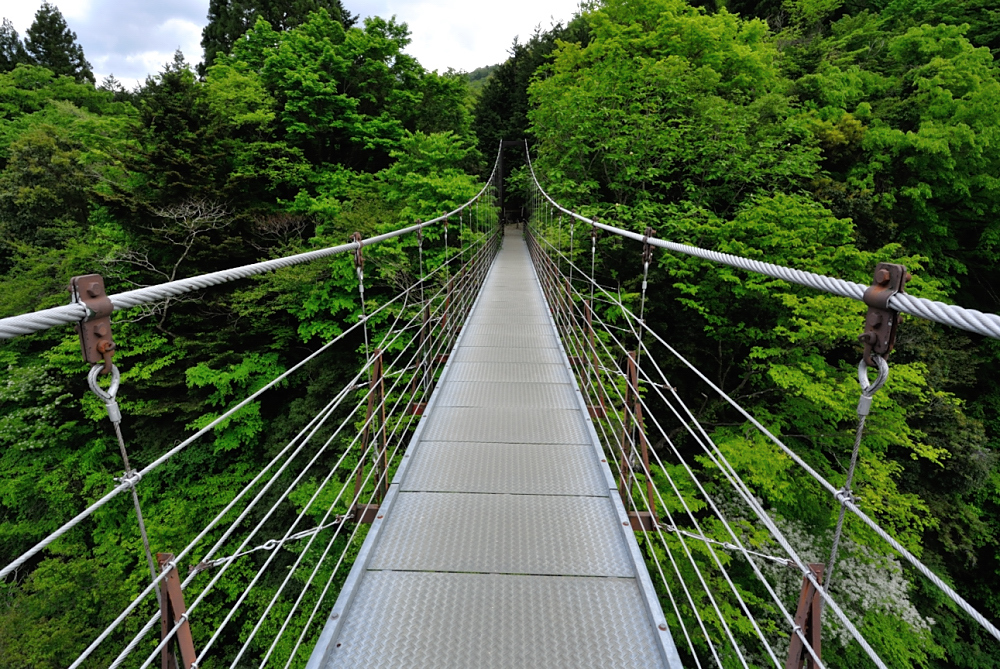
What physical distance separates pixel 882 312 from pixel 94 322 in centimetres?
140

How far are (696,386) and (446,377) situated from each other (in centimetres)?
753

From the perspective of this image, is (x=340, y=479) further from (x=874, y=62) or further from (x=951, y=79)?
(x=874, y=62)

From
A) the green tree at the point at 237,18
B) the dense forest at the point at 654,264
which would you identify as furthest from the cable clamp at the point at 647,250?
the green tree at the point at 237,18

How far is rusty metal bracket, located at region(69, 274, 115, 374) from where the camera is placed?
0.81 metres

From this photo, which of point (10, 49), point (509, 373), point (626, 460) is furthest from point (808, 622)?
point (10, 49)

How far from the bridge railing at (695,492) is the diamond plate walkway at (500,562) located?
175 millimetres

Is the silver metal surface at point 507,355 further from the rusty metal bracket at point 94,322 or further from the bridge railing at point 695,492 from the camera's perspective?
the rusty metal bracket at point 94,322

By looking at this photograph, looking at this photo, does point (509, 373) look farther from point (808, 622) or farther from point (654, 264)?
point (654, 264)

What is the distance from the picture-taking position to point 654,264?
8953 millimetres

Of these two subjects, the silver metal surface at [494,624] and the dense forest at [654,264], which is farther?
the dense forest at [654,264]

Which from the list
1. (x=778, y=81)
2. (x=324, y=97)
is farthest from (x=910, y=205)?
(x=324, y=97)

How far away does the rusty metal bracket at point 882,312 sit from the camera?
86cm

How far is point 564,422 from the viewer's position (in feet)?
9.71

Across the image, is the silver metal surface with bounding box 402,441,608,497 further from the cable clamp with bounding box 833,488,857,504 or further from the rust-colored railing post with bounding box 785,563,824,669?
the cable clamp with bounding box 833,488,857,504
